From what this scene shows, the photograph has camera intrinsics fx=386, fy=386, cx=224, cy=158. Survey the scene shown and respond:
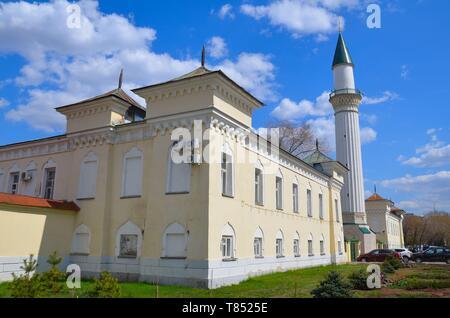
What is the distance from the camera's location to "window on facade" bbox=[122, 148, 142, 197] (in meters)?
17.9

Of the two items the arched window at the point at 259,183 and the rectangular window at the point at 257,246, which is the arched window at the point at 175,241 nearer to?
the rectangular window at the point at 257,246

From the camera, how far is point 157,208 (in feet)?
54.3

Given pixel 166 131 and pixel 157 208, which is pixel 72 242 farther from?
pixel 166 131

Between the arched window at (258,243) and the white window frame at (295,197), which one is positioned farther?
the white window frame at (295,197)

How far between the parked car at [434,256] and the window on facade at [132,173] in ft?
101

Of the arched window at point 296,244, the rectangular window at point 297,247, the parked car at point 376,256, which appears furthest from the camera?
the parked car at point 376,256

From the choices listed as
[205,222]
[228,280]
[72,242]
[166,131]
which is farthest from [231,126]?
[72,242]

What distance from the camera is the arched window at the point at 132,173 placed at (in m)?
17.9

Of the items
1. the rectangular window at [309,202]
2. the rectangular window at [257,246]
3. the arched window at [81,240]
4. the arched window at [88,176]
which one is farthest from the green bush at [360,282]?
the rectangular window at [309,202]

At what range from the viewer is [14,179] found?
2316 centimetres

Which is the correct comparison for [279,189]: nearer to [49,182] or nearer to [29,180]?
[49,182]

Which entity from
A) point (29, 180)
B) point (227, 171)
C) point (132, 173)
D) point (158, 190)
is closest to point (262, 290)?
point (227, 171)

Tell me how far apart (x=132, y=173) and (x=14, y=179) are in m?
9.70

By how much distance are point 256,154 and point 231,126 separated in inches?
133
